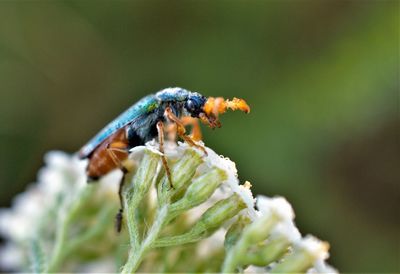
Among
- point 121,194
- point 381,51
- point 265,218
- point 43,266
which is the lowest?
point 43,266

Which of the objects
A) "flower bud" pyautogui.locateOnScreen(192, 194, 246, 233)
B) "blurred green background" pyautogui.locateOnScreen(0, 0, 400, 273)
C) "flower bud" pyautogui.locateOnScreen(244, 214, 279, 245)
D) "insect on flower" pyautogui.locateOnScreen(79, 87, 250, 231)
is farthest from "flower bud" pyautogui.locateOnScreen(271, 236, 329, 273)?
"blurred green background" pyautogui.locateOnScreen(0, 0, 400, 273)

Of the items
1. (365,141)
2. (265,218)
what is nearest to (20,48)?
(365,141)

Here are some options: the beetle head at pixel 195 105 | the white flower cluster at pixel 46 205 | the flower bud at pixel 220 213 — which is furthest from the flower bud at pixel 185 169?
the white flower cluster at pixel 46 205

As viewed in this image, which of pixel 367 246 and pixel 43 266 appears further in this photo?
pixel 367 246

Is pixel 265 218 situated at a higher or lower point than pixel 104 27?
lower

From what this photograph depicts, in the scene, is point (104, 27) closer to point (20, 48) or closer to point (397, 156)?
point (20, 48)

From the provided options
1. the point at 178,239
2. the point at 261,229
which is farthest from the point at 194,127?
the point at 261,229

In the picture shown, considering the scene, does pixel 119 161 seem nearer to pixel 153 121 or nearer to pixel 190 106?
pixel 153 121

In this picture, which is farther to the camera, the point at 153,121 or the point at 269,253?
the point at 153,121

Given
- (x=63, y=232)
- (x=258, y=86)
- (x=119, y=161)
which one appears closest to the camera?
(x=119, y=161)
